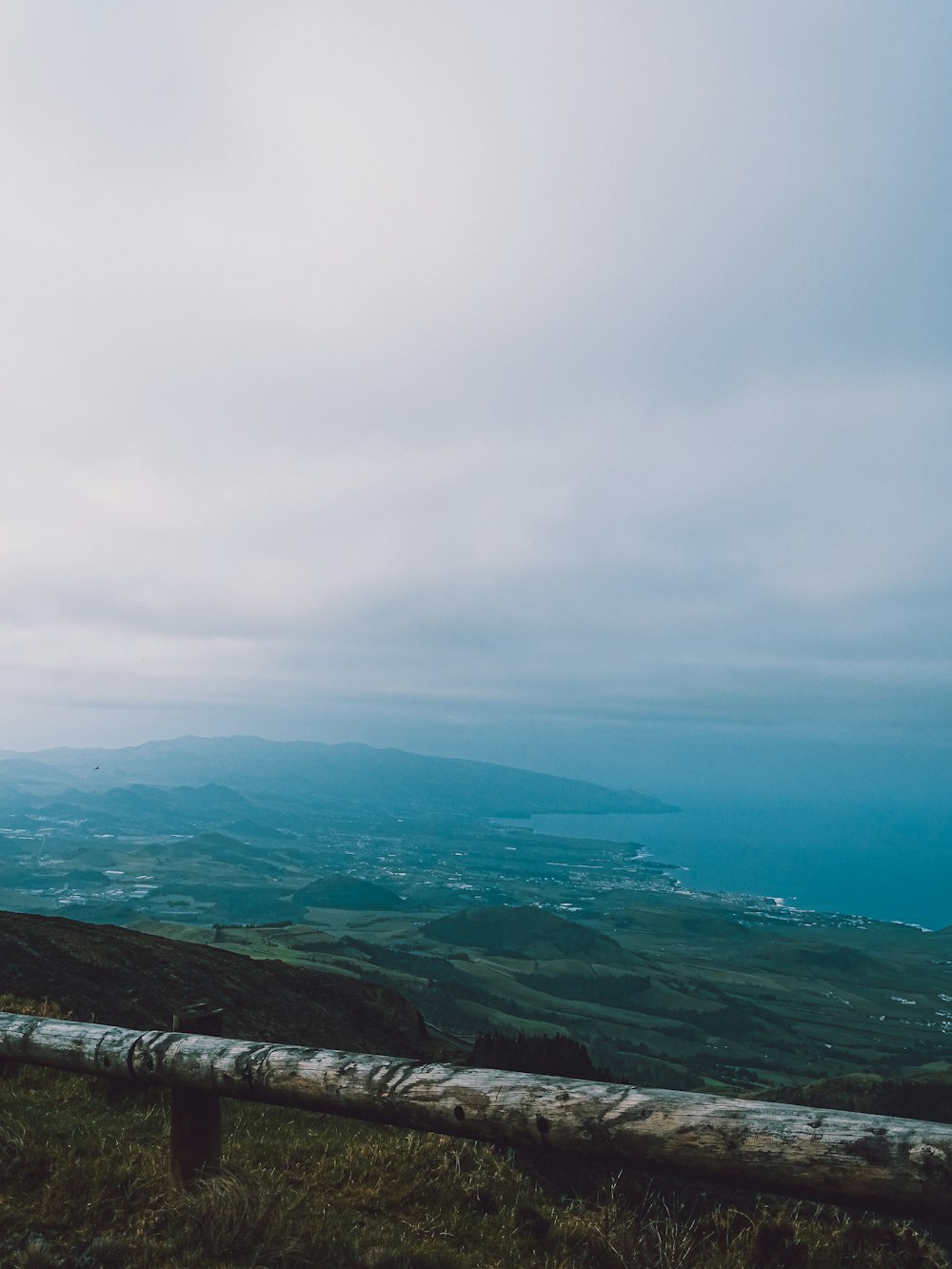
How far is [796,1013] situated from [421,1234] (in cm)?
19929

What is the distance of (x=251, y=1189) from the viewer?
222 inches

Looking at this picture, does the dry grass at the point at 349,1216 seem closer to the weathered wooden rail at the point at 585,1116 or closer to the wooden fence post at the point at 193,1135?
the wooden fence post at the point at 193,1135

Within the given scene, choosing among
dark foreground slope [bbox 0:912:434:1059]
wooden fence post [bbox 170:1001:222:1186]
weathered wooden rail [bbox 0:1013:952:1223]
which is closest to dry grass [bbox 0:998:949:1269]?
wooden fence post [bbox 170:1001:222:1186]

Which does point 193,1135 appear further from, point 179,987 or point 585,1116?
point 179,987

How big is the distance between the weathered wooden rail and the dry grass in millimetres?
740

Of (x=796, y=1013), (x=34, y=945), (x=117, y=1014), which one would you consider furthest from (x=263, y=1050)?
(x=796, y=1013)

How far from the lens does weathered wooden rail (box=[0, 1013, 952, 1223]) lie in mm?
4070

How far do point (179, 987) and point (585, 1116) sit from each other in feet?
56.2

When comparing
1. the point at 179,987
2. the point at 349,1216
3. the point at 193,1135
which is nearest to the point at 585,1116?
the point at 349,1216

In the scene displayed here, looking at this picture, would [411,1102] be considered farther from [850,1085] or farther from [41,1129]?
[850,1085]

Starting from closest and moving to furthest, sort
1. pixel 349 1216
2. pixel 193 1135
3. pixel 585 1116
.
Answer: pixel 585 1116 < pixel 193 1135 < pixel 349 1216

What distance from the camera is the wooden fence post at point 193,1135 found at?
5910 mm

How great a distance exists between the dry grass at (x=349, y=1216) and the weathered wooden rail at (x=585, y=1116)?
740 millimetres

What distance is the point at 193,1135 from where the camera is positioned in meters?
5.96
